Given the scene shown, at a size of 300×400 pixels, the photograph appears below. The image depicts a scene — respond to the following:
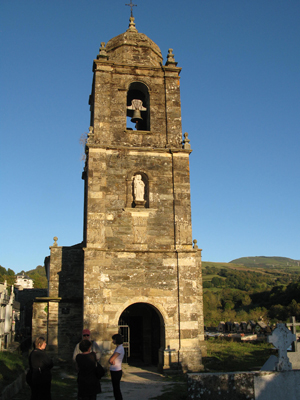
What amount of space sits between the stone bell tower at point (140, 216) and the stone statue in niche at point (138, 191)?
38mm

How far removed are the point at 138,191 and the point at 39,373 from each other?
885cm

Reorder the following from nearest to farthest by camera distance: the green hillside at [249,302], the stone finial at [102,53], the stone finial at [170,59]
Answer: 1. the stone finial at [102,53]
2. the stone finial at [170,59]
3. the green hillside at [249,302]

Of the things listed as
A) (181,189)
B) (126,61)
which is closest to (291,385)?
(181,189)

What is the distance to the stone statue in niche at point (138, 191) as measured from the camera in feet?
45.8

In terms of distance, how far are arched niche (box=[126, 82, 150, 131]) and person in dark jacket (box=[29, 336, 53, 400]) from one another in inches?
434

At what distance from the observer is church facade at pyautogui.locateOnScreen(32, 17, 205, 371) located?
42.4ft

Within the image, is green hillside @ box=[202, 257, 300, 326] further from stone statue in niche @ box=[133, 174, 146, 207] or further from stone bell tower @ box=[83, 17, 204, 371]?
stone statue in niche @ box=[133, 174, 146, 207]

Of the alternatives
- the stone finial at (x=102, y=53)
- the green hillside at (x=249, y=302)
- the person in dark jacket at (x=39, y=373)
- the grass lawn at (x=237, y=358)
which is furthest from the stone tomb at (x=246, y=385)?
the green hillside at (x=249, y=302)

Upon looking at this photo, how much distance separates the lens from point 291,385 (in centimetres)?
619

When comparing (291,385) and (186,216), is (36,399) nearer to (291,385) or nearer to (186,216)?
(291,385)

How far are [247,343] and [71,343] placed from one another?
10877 mm

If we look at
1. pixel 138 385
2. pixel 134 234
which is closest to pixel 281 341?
pixel 138 385

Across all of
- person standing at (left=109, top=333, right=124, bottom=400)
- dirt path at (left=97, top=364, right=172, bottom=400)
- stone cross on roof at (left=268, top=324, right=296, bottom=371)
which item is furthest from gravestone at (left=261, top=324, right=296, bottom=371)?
dirt path at (left=97, top=364, right=172, bottom=400)

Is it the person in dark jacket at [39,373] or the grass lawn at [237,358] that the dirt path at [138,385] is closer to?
the grass lawn at [237,358]
